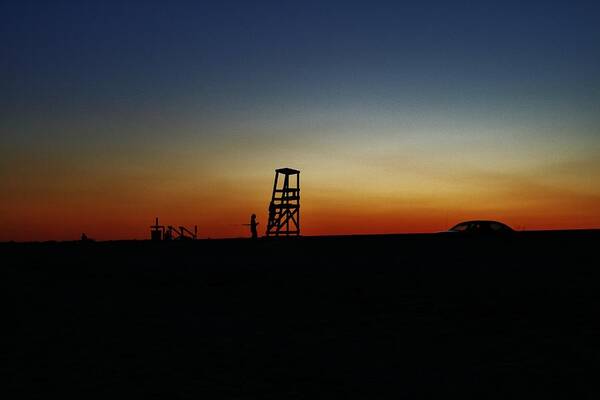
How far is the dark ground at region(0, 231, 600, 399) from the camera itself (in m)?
6.04

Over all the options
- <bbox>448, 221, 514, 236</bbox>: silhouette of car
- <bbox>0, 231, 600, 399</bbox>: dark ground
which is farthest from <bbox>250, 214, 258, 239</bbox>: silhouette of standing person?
<bbox>0, 231, 600, 399</bbox>: dark ground

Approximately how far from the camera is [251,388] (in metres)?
5.91

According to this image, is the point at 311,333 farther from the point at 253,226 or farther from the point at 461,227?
the point at 253,226

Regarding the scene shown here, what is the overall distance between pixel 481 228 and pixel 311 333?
26290mm

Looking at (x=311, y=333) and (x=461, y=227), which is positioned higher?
(x=461, y=227)

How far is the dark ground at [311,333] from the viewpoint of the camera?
6.04 metres

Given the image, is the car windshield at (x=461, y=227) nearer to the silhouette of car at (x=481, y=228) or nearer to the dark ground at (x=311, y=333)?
the silhouette of car at (x=481, y=228)

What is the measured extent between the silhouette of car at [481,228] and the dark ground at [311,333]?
53.7 ft

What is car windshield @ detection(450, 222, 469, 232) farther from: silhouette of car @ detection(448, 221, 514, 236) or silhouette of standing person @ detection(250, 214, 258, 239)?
silhouette of standing person @ detection(250, 214, 258, 239)

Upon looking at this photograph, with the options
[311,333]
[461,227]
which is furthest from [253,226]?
[311,333]

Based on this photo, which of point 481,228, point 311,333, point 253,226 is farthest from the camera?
point 253,226

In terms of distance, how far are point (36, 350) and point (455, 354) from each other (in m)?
4.65

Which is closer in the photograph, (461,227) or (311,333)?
(311,333)

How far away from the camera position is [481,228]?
1310 inches
